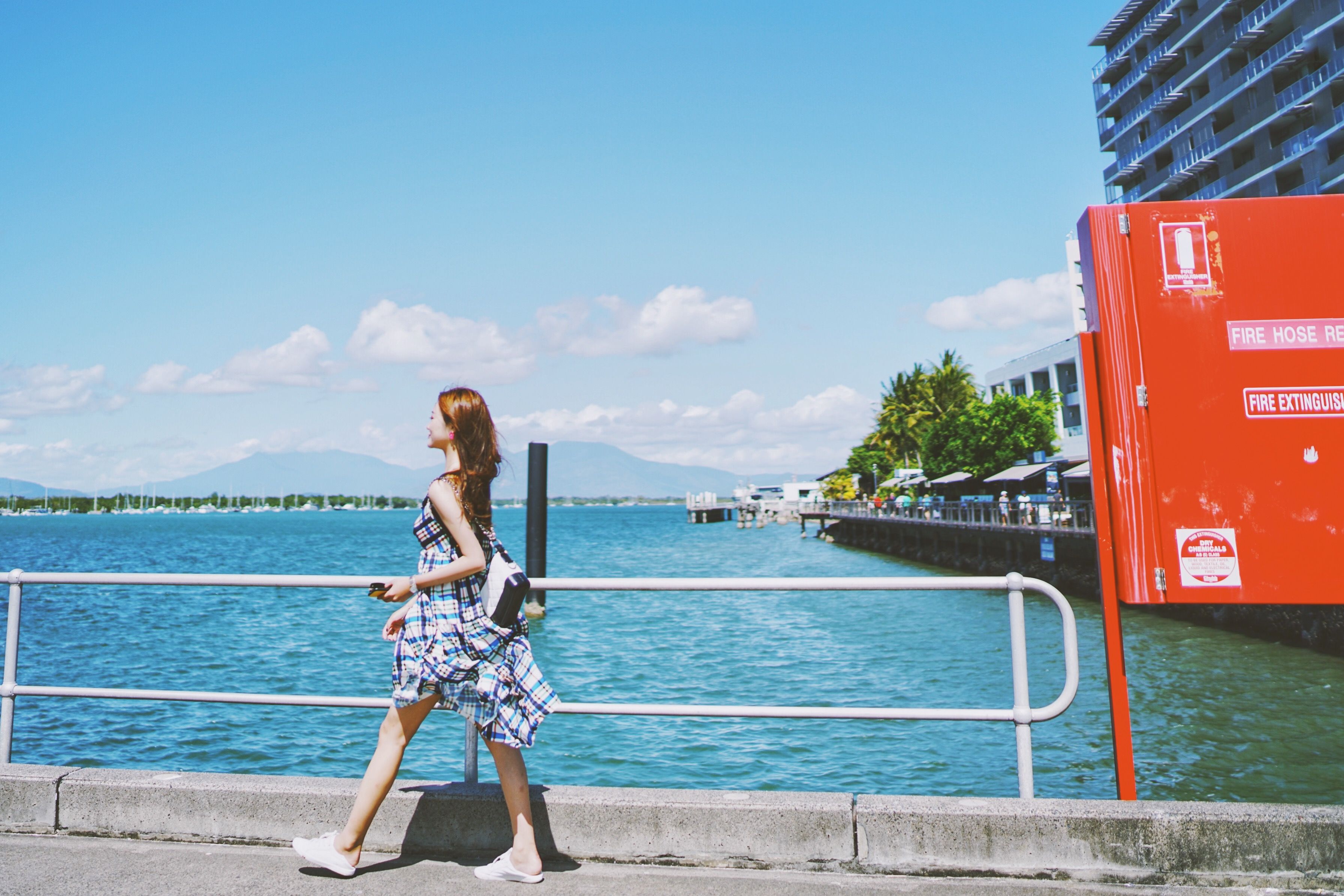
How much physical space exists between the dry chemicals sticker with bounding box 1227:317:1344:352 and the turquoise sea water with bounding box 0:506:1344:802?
591 centimetres

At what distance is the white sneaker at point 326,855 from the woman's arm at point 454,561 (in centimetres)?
83

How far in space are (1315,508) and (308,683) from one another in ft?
45.7

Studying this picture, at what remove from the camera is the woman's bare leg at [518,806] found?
121 inches

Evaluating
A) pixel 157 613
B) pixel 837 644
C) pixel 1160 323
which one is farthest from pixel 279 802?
pixel 157 613

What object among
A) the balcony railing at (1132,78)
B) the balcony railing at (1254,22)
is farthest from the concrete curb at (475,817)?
the balcony railing at (1132,78)

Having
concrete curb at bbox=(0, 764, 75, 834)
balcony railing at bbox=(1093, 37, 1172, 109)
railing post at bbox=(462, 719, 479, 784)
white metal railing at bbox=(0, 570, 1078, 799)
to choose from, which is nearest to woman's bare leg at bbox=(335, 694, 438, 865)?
white metal railing at bbox=(0, 570, 1078, 799)

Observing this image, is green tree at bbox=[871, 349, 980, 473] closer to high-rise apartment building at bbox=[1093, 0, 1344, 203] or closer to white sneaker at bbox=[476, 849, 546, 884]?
high-rise apartment building at bbox=[1093, 0, 1344, 203]

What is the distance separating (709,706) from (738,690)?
10.4 meters

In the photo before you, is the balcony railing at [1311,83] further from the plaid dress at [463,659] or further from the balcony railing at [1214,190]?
the plaid dress at [463,659]

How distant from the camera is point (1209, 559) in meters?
3.51

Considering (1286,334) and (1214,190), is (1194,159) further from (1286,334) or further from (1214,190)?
(1286,334)

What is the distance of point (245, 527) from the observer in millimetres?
131625

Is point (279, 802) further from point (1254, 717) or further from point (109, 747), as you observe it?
point (1254, 717)

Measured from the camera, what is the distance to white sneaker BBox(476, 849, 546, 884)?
3.05 metres
